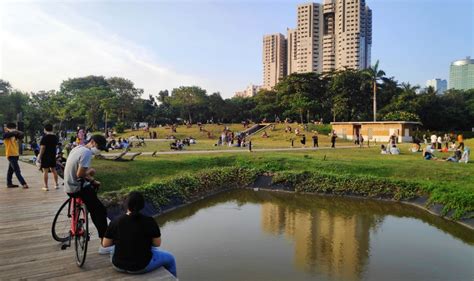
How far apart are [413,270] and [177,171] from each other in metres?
11.8

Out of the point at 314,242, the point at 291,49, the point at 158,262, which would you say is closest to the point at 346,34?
the point at 291,49

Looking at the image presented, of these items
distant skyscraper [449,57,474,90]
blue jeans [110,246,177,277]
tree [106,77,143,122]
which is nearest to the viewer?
blue jeans [110,246,177,277]

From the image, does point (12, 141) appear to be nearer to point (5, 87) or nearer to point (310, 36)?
point (5, 87)

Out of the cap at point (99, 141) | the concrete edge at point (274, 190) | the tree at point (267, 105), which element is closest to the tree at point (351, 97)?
the tree at point (267, 105)

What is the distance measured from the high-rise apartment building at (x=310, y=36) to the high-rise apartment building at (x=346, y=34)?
169 cm

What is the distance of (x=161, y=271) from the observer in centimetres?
494

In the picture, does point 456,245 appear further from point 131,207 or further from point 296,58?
point 296,58

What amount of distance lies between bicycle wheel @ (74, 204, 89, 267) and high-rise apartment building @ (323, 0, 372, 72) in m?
86.1

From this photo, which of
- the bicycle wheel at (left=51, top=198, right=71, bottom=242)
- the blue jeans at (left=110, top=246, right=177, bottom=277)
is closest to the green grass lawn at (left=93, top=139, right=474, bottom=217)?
the bicycle wheel at (left=51, top=198, right=71, bottom=242)

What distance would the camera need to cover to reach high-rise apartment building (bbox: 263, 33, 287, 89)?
108188mm

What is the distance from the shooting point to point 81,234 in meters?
5.35

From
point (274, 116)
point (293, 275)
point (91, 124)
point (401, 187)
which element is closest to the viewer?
point (293, 275)

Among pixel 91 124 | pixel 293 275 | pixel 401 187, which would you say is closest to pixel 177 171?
pixel 401 187

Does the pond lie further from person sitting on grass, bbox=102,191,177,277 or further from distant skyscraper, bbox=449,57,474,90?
distant skyscraper, bbox=449,57,474,90
